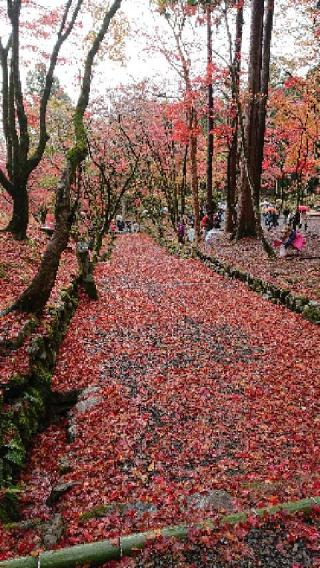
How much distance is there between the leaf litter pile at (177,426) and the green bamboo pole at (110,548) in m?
0.15

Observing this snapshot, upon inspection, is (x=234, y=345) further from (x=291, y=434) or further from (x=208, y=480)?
Answer: (x=208, y=480)

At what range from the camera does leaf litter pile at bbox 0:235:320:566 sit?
4477mm

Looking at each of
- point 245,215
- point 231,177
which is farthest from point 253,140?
point 231,177

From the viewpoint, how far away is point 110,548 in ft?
12.2

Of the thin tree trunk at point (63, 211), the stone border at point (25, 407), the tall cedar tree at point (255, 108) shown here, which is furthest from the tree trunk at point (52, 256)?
the tall cedar tree at point (255, 108)

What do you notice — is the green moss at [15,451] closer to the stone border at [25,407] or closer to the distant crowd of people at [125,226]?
the stone border at [25,407]

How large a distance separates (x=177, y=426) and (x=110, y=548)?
2.46m

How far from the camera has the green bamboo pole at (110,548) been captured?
141 inches

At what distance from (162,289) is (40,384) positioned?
24.0 ft

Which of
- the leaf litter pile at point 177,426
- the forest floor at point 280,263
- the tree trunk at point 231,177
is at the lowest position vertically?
the leaf litter pile at point 177,426

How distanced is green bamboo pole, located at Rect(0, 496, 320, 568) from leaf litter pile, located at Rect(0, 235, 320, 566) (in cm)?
15

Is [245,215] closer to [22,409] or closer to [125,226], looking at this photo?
[22,409]

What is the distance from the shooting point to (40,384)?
7.04 metres

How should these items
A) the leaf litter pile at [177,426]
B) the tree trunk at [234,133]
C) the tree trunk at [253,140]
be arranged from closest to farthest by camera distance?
the leaf litter pile at [177,426], the tree trunk at [253,140], the tree trunk at [234,133]
